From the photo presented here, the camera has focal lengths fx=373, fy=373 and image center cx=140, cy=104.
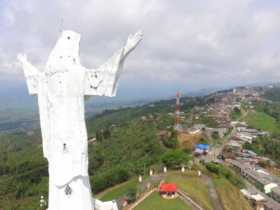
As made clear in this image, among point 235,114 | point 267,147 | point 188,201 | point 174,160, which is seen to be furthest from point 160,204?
point 235,114

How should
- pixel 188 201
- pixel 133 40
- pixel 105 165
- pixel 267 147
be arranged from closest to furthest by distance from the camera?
pixel 133 40
pixel 188 201
pixel 105 165
pixel 267 147

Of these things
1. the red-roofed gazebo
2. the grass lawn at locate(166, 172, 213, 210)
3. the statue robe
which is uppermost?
the statue robe

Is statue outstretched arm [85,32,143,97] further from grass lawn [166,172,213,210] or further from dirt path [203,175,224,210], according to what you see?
dirt path [203,175,224,210]

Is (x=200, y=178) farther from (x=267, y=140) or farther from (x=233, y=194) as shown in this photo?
(x=267, y=140)

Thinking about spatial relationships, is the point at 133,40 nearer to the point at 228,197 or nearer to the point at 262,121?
the point at 228,197

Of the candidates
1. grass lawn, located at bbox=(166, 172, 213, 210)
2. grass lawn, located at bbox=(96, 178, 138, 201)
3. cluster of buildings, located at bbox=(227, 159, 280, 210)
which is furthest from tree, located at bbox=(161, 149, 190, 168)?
cluster of buildings, located at bbox=(227, 159, 280, 210)

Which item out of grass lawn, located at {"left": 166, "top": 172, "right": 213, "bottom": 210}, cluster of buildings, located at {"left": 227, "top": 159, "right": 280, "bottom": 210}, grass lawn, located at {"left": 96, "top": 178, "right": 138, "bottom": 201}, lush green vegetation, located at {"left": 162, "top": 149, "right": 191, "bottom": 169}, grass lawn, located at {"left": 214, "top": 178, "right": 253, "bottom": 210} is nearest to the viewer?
grass lawn, located at {"left": 166, "top": 172, "right": 213, "bottom": 210}

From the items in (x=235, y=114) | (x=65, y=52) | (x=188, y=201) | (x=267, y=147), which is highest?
(x=65, y=52)
